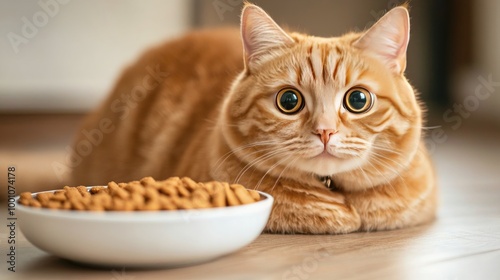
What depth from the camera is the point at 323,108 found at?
50.8 inches

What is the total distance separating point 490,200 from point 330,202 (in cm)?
82

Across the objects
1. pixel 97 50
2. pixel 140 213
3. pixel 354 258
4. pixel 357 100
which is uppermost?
pixel 97 50

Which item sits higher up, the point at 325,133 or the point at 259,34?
the point at 259,34

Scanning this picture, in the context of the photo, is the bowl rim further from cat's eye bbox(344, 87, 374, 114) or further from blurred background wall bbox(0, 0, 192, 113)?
blurred background wall bbox(0, 0, 192, 113)

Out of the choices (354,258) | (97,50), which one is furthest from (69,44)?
(354,258)

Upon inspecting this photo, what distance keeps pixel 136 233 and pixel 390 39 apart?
0.74 m

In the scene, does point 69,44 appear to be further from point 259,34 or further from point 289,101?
point 289,101

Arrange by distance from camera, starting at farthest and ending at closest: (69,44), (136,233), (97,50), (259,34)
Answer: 1. (97,50)
2. (69,44)
3. (259,34)
4. (136,233)

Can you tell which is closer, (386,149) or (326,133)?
(326,133)

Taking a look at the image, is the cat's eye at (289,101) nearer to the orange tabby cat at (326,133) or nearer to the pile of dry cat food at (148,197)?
the orange tabby cat at (326,133)

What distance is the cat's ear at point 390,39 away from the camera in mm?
1372

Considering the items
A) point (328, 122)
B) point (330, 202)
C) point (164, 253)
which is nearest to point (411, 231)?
point (330, 202)

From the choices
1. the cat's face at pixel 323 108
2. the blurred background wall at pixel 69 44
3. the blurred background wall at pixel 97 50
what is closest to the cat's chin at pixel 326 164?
the cat's face at pixel 323 108

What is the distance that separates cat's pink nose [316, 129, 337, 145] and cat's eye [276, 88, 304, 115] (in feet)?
0.33
